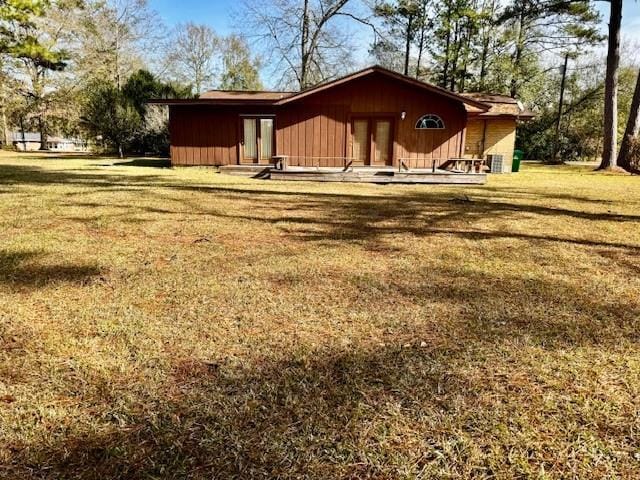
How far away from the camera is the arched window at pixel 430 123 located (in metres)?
16.1

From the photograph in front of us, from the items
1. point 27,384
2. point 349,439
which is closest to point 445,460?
point 349,439

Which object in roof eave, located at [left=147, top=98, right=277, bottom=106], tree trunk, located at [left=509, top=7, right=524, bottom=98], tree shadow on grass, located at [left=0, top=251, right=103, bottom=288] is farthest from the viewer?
tree trunk, located at [left=509, top=7, right=524, bottom=98]

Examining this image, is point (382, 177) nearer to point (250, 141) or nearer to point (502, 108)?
point (250, 141)

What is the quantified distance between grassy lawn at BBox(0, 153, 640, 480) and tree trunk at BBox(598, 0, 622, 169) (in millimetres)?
15204

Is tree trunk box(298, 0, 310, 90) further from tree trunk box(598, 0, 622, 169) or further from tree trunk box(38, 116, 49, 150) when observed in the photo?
tree trunk box(38, 116, 49, 150)

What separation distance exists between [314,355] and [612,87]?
20518mm

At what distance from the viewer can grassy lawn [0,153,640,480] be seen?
68.4 inches

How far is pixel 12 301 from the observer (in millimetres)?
3150

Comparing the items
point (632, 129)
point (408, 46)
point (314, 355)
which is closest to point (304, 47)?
point (408, 46)

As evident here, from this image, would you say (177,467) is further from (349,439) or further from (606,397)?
(606,397)

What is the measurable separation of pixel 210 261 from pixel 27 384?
221cm

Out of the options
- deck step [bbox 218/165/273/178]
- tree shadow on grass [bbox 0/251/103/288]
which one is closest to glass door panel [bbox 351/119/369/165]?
deck step [bbox 218/165/273/178]

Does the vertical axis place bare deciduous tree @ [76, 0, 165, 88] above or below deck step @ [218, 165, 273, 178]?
above

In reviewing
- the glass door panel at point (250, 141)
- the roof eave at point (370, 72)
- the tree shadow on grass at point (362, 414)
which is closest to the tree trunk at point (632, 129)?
the roof eave at point (370, 72)
